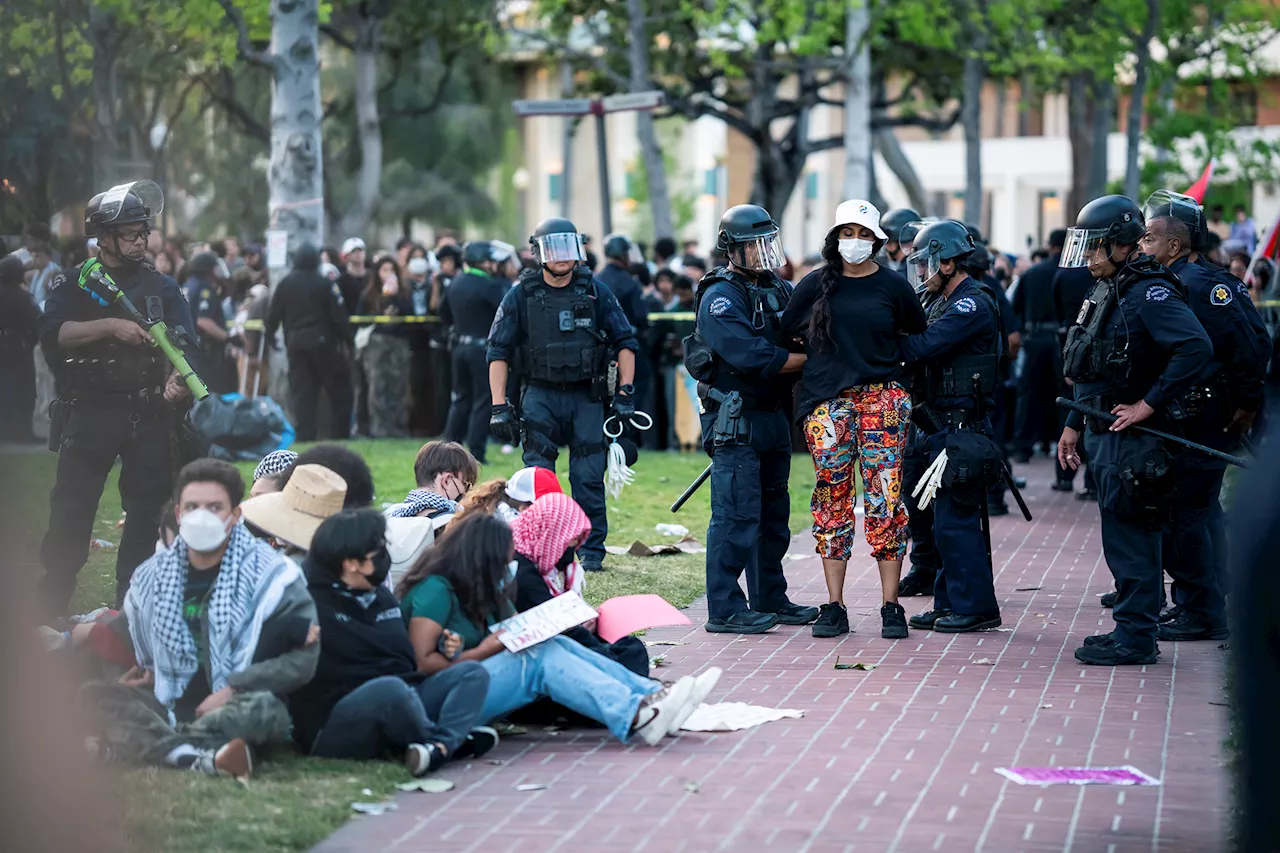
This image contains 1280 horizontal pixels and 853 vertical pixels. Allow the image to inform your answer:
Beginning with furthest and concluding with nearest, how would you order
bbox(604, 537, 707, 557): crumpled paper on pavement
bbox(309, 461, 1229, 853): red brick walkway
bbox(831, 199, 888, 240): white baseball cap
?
bbox(604, 537, 707, 557): crumpled paper on pavement
bbox(831, 199, 888, 240): white baseball cap
bbox(309, 461, 1229, 853): red brick walkway

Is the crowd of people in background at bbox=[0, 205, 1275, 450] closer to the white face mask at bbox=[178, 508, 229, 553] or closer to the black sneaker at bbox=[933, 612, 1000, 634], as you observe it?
the black sneaker at bbox=[933, 612, 1000, 634]

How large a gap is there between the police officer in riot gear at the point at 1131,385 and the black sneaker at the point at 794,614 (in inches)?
60.8

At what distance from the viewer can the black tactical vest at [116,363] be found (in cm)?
888

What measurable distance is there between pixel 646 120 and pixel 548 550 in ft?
84.0

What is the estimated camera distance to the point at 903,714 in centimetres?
746

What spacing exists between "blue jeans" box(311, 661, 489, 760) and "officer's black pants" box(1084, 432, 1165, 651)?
3.16 meters

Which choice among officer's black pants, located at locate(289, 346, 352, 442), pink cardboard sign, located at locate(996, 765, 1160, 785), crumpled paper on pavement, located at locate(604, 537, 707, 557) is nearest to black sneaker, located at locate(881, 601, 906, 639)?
pink cardboard sign, located at locate(996, 765, 1160, 785)

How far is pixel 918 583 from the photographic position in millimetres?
10719

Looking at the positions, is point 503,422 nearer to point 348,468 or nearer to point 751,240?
point 751,240

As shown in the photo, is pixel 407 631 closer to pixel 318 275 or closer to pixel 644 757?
pixel 644 757

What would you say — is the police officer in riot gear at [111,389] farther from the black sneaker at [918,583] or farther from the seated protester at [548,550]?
the black sneaker at [918,583]

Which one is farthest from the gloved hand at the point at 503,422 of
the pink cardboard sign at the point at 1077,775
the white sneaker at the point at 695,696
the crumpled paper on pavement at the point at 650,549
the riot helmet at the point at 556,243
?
the pink cardboard sign at the point at 1077,775

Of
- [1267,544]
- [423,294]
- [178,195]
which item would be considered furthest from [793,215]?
[1267,544]

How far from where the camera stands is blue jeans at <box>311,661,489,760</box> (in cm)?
645
